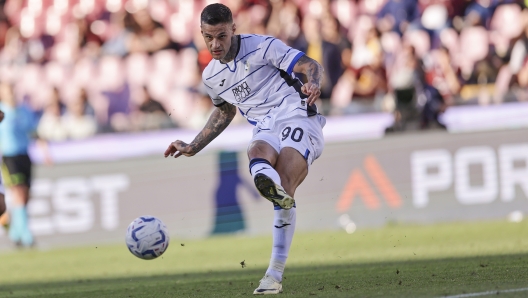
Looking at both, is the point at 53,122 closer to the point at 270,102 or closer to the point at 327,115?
the point at 327,115

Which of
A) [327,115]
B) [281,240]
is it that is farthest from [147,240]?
[327,115]

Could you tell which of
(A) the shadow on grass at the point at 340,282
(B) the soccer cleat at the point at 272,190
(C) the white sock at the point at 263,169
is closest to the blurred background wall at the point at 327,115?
(A) the shadow on grass at the point at 340,282

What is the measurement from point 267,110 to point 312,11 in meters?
11.2

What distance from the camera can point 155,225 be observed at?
25.5 feet

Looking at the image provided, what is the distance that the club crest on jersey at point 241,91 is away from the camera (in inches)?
291

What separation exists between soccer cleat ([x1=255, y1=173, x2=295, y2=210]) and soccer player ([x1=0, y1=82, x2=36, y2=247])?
9109mm

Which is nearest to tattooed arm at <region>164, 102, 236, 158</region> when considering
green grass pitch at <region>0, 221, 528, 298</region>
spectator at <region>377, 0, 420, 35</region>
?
green grass pitch at <region>0, 221, 528, 298</region>

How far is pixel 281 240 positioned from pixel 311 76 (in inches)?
50.1

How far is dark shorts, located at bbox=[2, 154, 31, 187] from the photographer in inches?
585

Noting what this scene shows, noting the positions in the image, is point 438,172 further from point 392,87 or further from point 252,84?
point 252,84

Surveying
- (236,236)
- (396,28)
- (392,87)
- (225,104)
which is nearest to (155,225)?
Result: (225,104)

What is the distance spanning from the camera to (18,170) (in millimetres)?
14930

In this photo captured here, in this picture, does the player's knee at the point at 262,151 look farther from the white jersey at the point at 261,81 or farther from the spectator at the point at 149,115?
the spectator at the point at 149,115

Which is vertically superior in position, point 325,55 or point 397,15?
point 397,15
